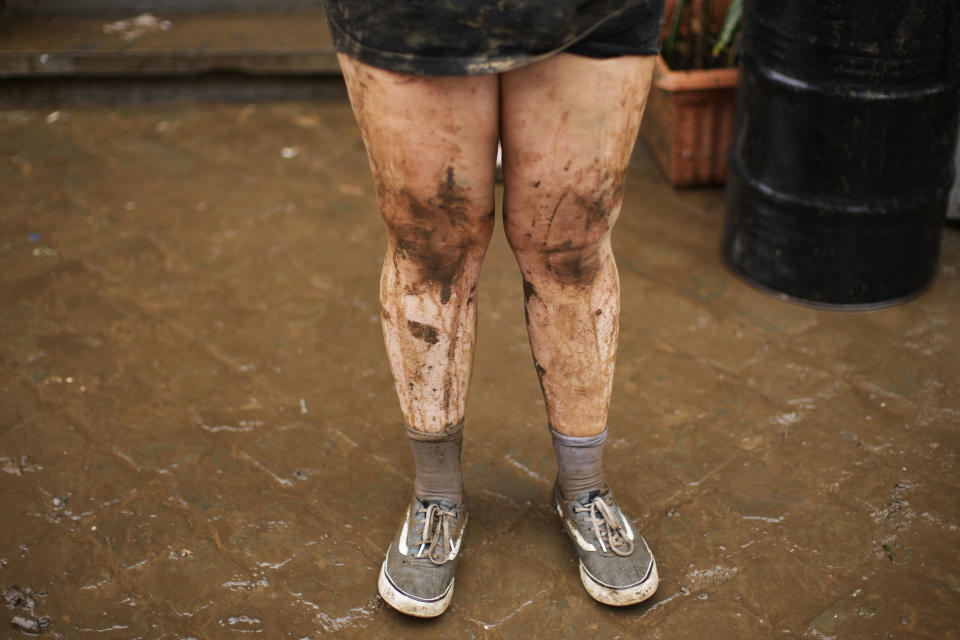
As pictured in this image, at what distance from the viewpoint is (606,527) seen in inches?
75.6

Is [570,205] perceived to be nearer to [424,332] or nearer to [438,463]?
[424,332]

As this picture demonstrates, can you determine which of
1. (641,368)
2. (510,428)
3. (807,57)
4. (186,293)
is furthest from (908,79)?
(186,293)

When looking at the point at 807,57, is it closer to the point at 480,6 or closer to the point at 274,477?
the point at 480,6

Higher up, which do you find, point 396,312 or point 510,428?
point 396,312

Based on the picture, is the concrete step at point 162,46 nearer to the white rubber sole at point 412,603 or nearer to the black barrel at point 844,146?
the black barrel at point 844,146

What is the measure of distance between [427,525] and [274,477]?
1.66ft

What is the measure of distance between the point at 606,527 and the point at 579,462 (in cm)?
15

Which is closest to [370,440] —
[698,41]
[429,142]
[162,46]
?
[429,142]

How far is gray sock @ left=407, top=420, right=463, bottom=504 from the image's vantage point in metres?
1.87

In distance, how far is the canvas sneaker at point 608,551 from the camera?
185cm

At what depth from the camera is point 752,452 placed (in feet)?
7.44

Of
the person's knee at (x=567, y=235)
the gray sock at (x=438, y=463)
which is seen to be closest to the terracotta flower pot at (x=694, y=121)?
the person's knee at (x=567, y=235)

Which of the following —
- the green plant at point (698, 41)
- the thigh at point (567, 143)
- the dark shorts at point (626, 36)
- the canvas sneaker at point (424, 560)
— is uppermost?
the dark shorts at point (626, 36)

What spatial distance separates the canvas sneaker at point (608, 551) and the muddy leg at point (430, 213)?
357 millimetres
